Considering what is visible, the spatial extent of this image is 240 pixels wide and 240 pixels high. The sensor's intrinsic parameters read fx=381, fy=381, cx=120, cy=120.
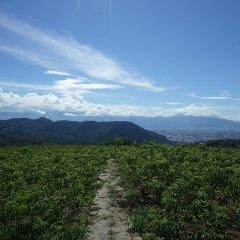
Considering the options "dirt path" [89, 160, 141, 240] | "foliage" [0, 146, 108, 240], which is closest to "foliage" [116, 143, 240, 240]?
"dirt path" [89, 160, 141, 240]

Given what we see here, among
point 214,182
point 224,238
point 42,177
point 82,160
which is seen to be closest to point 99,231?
point 224,238

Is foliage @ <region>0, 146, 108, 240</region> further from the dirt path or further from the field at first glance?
the dirt path

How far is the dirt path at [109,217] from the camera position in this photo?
60.6 ft

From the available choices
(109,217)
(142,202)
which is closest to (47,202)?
(109,217)

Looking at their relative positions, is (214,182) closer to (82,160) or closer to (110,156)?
(82,160)

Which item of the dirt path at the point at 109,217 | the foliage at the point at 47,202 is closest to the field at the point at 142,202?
the foliage at the point at 47,202

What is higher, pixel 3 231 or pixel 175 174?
pixel 175 174

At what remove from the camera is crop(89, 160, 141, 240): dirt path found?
18.5 metres

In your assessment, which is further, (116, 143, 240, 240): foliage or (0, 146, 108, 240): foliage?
(0, 146, 108, 240): foliage

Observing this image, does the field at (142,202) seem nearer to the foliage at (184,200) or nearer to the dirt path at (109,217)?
the foliage at (184,200)

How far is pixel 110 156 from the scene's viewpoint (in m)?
48.1

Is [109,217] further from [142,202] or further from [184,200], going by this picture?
[184,200]

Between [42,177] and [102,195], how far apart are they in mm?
7602

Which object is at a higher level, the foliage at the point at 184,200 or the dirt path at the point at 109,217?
the foliage at the point at 184,200
